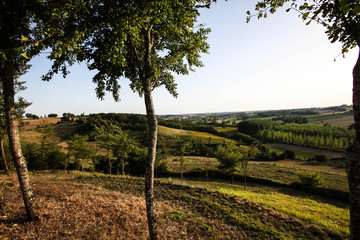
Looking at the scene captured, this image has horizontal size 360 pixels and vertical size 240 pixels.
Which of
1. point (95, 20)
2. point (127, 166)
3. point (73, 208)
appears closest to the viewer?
point (95, 20)

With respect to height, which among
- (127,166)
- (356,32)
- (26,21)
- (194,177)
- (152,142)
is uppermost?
(26,21)

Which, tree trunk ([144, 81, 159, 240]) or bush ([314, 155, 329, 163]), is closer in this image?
tree trunk ([144, 81, 159, 240])

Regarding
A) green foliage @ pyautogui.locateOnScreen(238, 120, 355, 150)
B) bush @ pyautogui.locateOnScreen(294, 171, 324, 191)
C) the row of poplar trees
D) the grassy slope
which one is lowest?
green foliage @ pyautogui.locateOnScreen(238, 120, 355, 150)

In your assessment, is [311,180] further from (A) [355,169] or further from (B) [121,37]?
(B) [121,37]

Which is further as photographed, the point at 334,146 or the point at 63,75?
the point at 334,146

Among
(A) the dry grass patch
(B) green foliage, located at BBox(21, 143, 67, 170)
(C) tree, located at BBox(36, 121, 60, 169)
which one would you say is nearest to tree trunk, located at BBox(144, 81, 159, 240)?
(A) the dry grass patch

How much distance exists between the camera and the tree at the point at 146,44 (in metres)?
3.89

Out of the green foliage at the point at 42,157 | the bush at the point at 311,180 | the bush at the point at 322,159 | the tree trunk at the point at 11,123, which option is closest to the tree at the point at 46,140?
the green foliage at the point at 42,157

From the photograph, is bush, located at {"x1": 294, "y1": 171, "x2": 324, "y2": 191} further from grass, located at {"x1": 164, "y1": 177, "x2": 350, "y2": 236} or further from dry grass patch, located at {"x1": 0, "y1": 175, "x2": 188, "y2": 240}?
dry grass patch, located at {"x1": 0, "y1": 175, "x2": 188, "y2": 240}

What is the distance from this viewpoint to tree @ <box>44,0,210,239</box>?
389cm

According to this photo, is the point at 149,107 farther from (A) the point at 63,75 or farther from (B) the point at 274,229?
(B) the point at 274,229

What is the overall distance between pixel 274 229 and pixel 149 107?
8.04 meters

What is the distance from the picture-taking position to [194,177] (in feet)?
99.5

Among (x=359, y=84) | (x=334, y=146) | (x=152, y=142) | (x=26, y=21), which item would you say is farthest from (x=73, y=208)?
(x=334, y=146)
